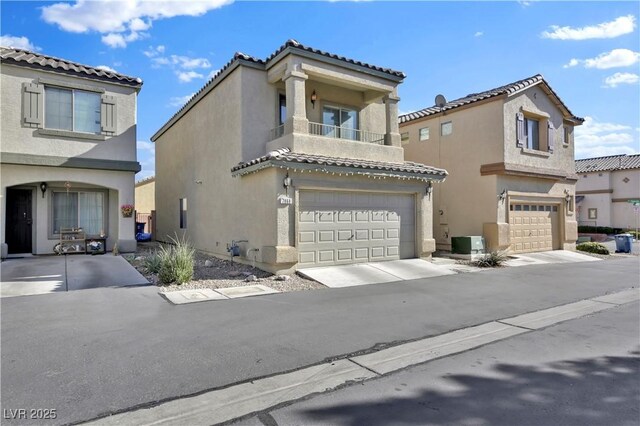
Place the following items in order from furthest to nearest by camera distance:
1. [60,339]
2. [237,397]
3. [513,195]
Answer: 1. [513,195]
2. [60,339]
3. [237,397]

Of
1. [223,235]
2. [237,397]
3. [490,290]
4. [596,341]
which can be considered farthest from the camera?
[223,235]

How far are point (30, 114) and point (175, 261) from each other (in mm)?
8207

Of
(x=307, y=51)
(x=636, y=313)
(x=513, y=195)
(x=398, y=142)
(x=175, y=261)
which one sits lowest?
(x=636, y=313)

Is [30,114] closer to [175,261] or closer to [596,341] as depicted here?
[175,261]

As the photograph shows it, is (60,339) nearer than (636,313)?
Yes

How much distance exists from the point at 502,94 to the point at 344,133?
7171 millimetres

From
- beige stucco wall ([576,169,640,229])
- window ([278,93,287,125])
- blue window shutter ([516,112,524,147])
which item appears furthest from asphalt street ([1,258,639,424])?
beige stucco wall ([576,169,640,229])

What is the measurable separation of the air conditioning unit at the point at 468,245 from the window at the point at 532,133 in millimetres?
5923

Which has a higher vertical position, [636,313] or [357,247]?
[357,247]

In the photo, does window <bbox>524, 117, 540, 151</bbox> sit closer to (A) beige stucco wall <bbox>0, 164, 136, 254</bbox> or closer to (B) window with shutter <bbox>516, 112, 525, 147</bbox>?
(B) window with shutter <bbox>516, 112, 525, 147</bbox>

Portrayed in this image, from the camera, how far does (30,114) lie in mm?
13164

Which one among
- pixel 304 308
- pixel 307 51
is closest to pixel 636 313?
pixel 304 308

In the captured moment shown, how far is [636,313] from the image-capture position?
758cm

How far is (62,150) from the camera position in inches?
540
